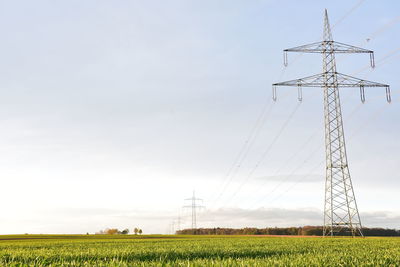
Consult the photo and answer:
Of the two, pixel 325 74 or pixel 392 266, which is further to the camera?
pixel 325 74

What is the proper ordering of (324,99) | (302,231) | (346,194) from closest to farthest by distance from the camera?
1. (346,194)
2. (324,99)
3. (302,231)

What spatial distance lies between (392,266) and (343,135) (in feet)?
126

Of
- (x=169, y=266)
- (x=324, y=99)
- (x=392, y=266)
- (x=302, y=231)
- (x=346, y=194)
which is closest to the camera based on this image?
(x=169, y=266)

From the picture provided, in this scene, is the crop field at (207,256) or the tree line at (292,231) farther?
the tree line at (292,231)

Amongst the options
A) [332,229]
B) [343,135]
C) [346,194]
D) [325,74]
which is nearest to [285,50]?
[325,74]

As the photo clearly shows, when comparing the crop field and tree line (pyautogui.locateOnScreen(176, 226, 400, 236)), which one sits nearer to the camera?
the crop field

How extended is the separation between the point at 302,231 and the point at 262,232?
442 inches

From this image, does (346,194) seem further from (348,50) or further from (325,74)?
(348,50)

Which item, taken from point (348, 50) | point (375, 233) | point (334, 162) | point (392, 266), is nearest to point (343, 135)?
point (334, 162)

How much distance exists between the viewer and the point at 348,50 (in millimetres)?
47625

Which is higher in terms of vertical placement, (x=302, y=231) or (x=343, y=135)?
(x=343, y=135)

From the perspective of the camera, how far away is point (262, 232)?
11212cm

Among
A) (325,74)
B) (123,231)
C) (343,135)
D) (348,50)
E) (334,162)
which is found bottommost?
(123,231)

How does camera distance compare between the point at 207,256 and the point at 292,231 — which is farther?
the point at 292,231
